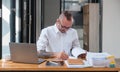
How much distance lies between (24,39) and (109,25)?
9.51 feet

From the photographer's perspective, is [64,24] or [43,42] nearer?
[64,24]

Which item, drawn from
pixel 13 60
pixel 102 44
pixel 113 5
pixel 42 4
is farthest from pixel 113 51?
pixel 13 60

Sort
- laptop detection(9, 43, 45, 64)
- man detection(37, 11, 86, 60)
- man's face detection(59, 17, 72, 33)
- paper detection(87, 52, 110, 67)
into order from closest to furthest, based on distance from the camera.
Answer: paper detection(87, 52, 110, 67), laptop detection(9, 43, 45, 64), man's face detection(59, 17, 72, 33), man detection(37, 11, 86, 60)

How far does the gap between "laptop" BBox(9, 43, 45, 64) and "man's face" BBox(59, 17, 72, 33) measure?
0.70 meters

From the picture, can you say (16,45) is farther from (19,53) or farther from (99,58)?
(99,58)

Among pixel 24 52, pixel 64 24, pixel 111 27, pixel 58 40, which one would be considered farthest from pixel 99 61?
pixel 111 27

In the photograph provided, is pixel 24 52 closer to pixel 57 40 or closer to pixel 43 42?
pixel 43 42

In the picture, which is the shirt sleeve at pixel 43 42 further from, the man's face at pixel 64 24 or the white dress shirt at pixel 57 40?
the man's face at pixel 64 24

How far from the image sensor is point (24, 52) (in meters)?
2.56

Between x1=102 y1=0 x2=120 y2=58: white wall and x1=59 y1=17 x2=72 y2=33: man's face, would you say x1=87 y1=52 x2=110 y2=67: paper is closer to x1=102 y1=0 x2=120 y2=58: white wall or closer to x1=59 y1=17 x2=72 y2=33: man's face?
x1=59 y1=17 x2=72 y2=33: man's face

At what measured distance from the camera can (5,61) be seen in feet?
8.84

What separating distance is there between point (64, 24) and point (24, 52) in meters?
0.79

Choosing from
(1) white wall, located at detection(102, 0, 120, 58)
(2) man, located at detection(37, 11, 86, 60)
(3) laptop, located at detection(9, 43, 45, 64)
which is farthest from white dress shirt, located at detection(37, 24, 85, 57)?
(1) white wall, located at detection(102, 0, 120, 58)

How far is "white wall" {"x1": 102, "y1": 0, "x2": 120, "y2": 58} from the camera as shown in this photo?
Answer: 7.80 m
